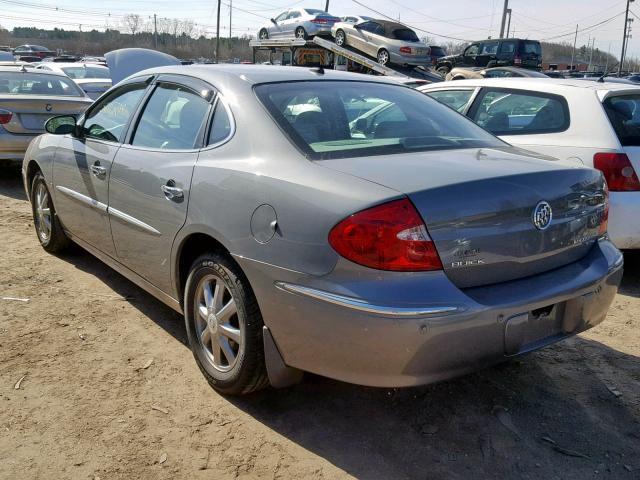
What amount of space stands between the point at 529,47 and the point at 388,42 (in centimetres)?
541

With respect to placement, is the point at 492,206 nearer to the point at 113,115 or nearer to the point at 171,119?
the point at 171,119

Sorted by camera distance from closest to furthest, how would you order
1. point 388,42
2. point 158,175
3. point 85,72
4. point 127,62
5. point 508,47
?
point 158,175
point 127,62
point 85,72
point 388,42
point 508,47

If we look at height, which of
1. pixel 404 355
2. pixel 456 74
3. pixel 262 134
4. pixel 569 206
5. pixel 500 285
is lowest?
pixel 404 355

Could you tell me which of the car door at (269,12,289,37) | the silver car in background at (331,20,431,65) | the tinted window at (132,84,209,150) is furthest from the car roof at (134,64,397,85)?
the car door at (269,12,289,37)

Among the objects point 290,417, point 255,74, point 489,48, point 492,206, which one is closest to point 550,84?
point 255,74

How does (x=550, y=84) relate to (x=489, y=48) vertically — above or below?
below

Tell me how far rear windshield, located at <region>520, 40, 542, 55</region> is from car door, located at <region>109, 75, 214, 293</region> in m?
20.2

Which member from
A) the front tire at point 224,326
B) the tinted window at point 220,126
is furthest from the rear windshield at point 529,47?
the front tire at point 224,326

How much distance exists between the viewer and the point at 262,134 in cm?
286

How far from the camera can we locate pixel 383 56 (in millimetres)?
19891

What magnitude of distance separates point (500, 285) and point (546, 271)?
329 millimetres

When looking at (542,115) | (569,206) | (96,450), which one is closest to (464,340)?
(569,206)

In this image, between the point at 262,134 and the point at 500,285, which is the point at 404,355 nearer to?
the point at 500,285

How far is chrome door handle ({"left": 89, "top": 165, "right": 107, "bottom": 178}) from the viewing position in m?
3.85
